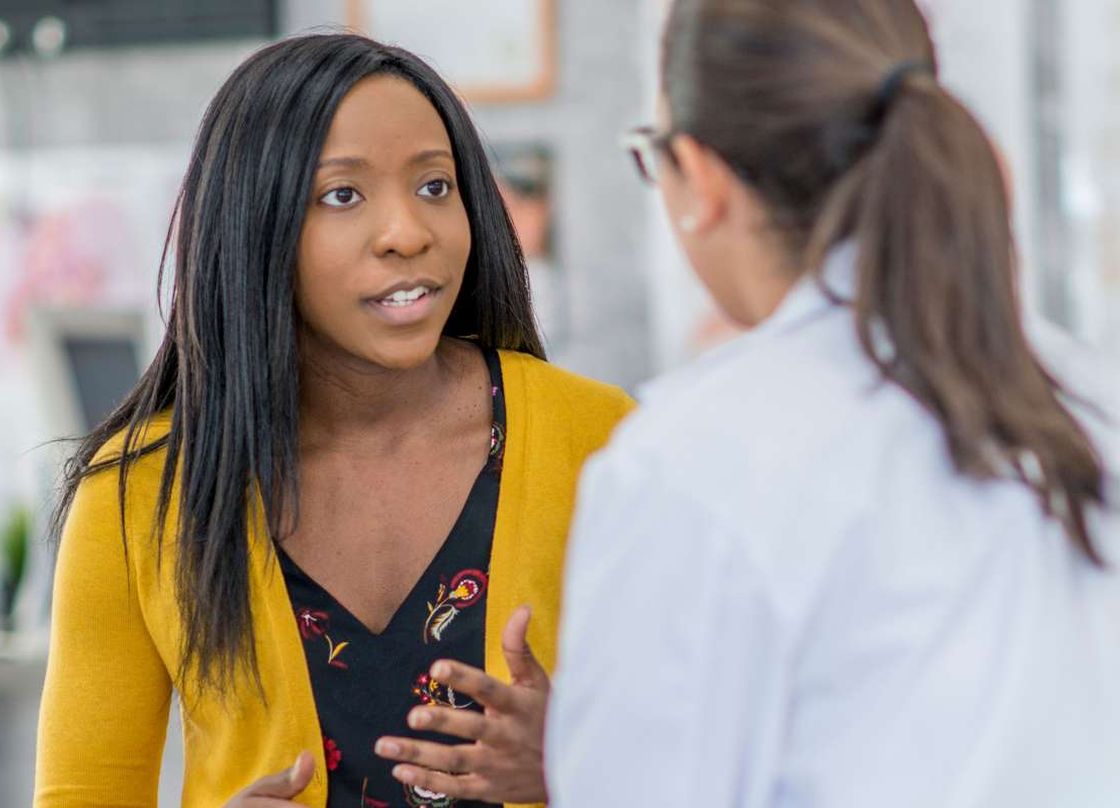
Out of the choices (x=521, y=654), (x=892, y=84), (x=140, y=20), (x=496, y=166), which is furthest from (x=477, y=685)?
(x=140, y=20)

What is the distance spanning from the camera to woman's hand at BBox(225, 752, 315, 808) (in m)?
1.09

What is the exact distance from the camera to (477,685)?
1021 millimetres

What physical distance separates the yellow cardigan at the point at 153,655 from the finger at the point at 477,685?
161mm

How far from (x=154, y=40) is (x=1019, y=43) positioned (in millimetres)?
1718

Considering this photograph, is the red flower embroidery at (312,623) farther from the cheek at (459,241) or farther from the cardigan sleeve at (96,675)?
the cheek at (459,241)

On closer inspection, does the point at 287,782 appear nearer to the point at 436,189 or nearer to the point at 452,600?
the point at 452,600

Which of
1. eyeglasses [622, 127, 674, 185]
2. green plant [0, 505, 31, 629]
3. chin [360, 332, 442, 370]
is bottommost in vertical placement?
green plant [0, 505, 31, 629]

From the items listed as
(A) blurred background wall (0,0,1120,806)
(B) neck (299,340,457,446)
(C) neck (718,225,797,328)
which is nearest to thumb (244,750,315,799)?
(B) neck (299,340,457,446)

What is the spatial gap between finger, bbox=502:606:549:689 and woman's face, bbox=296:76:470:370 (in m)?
0.27

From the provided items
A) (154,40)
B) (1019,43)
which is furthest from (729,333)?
(154,40)

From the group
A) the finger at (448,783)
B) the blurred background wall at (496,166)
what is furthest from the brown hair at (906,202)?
the blurred background wall at (496,166)

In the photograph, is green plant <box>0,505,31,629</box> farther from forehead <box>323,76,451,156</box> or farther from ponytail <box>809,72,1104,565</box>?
ponytail <box>809,72,1104,565</box>

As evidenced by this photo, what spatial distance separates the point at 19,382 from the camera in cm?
294

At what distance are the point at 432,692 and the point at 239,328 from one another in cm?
36
